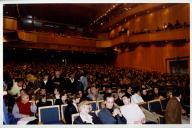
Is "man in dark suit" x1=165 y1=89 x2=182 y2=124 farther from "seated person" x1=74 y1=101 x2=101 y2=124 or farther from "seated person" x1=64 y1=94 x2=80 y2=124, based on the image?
"seated person" x1=64 y1=94 x2=80 y2=124

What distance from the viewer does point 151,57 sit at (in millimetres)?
6488

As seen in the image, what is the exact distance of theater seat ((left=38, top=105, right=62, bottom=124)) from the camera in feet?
14.6

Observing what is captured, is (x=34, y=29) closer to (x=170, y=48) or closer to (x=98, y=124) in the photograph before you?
(x=170, y=48)

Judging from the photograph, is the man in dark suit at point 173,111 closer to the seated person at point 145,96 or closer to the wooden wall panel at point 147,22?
the seated person at point 145,96

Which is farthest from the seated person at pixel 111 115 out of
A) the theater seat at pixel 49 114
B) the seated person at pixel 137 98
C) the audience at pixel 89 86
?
the theater seat at pixel 49 114

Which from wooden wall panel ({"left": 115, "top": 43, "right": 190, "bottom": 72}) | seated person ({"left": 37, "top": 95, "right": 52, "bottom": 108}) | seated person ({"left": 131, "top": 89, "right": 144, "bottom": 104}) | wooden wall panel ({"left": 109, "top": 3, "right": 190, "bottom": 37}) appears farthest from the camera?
Result: wooden wall panel ({"left": 109, "top": 3, "right": 190, "bottom": 37})

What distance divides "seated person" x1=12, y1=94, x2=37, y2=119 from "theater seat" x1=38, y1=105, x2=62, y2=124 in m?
0.22

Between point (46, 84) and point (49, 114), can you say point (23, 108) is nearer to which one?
point (49, 114)

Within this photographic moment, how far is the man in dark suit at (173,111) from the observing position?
4555 mm

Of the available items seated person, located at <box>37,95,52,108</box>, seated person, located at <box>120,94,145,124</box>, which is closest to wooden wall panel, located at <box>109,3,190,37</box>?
seated person, located at <box>120,94,145,124</box>

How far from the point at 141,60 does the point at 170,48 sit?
3.02 feet

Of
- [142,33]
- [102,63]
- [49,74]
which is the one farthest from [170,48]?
[49,74]

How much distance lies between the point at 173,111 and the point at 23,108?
2310 mm

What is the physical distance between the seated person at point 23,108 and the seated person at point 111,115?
1057 mm
